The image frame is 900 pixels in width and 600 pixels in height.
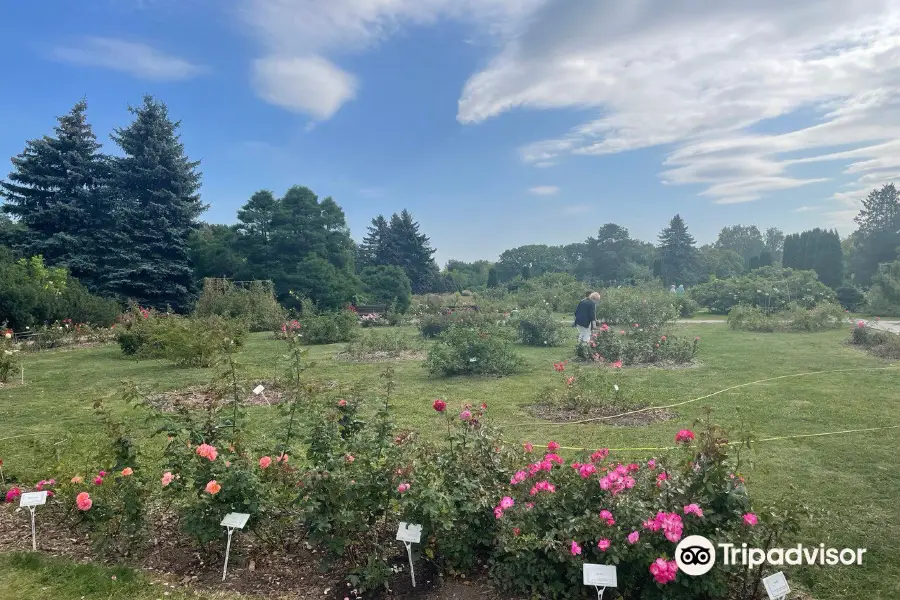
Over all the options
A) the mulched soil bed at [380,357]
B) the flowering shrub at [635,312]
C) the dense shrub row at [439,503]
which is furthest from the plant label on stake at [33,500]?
the flowering shrub at [635,312]

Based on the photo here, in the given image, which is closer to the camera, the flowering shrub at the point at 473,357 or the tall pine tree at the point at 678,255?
the flowering shrub at the point at 473,357

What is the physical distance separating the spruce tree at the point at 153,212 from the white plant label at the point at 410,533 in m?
22.4

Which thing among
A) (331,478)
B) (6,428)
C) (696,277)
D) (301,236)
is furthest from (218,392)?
(696,277)

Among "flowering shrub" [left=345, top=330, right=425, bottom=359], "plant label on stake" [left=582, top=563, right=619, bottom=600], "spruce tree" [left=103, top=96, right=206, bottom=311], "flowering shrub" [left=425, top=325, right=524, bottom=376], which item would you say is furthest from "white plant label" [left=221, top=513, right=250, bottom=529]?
"spruce tree" [left=103, top=96, right=206, bottom=311]

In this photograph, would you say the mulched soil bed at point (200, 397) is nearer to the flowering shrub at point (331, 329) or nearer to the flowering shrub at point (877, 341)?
the flowering shrub at point (331, 329)

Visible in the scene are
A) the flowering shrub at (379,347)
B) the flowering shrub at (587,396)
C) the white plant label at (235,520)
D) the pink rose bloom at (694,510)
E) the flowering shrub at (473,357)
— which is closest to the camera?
the pink rose bloom at (694,510)

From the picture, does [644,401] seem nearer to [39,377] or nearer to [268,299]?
[39,377]

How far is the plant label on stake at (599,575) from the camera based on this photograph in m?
2.16

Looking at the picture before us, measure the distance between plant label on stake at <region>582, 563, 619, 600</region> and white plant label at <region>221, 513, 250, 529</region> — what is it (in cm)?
169

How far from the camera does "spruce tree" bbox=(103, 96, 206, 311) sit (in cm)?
2173

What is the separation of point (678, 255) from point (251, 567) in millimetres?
47884

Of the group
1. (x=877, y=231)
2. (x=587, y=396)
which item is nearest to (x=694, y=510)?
(x=587, y=396)

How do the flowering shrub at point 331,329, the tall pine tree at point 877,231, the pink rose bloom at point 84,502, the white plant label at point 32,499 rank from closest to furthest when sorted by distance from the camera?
the pink rose bloom at point 84,502
the white plant label at point 32,499
the flowering shrub at point 331,329
the tall pine tree at point 877,231

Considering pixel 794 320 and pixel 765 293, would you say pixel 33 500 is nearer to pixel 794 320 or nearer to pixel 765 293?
pixel 794 320
